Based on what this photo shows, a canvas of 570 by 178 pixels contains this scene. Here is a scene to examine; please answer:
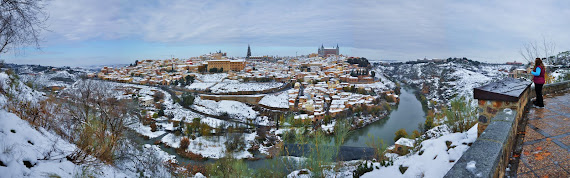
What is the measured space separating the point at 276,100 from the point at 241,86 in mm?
5898

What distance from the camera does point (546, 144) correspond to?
5.94 feet

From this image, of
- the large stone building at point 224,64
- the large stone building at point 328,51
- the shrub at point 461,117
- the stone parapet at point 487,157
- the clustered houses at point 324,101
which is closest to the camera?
the stone parapet at point 487,157

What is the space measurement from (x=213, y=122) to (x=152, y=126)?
12.1ft

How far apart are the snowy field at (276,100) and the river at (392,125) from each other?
752cm

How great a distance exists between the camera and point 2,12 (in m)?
2.23

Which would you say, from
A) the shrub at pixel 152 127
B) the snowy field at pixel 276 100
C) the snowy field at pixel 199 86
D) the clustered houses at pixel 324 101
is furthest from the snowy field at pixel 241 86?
the shrub at pixel 152 127

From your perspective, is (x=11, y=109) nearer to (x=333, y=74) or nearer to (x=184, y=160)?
(x=184, y=160)

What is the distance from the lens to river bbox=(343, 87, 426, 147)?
42.9ft

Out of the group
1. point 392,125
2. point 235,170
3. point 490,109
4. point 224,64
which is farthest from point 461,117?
point 224,64

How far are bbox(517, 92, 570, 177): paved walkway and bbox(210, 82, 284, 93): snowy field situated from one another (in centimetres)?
2373

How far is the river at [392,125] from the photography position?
42.9 feet

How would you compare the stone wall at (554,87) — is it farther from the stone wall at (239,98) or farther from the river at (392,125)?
the stone wall at (239,98)

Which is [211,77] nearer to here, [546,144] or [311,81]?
[311,81]

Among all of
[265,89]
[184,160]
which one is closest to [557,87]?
[184,160]
